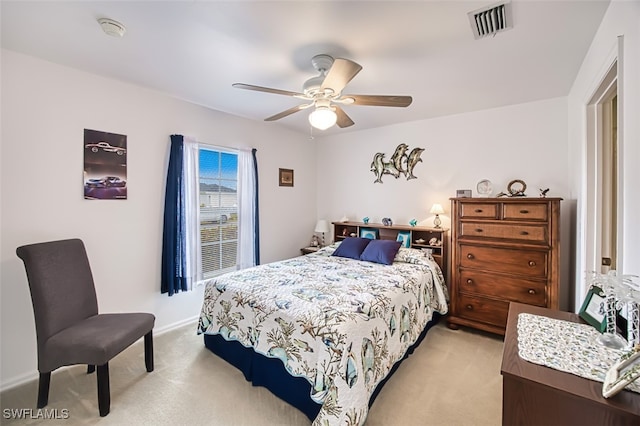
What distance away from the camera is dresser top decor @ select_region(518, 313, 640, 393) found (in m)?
1.10

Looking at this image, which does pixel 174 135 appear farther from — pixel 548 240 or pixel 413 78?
pixel 548 240

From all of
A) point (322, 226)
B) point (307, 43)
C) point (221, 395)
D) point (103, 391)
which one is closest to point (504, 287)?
point (322, 226)

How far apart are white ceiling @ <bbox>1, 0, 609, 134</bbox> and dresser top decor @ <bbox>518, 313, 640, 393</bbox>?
5.90 feet

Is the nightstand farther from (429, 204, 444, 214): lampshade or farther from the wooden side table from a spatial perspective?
the wooden side table

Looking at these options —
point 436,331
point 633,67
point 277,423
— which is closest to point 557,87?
point 633,67

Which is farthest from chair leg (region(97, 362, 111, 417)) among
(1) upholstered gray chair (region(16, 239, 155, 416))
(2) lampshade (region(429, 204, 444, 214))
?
(2) lampshade (region(429, 204, 444, 214))

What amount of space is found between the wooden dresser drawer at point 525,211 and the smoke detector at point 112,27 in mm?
3629

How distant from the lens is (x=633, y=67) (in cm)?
131

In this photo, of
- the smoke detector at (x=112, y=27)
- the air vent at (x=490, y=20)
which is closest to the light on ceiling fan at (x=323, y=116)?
the air vent at (x=490, y=20)

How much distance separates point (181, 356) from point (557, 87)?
14.8 ft

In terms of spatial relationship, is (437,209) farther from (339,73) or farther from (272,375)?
(272,375)

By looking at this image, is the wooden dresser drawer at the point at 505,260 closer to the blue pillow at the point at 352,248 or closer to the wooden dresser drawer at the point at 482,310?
the wooden dresser drawer at the point at 482,310

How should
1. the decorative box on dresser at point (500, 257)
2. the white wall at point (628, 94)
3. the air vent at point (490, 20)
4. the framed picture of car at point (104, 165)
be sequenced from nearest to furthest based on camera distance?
the white wall at point (628, 94) → the air vent at point (490, 20) → the framed picture of car at point (104, 165) → the decorative box on dresser at point (500, 257)

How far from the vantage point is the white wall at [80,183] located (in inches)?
87.7
